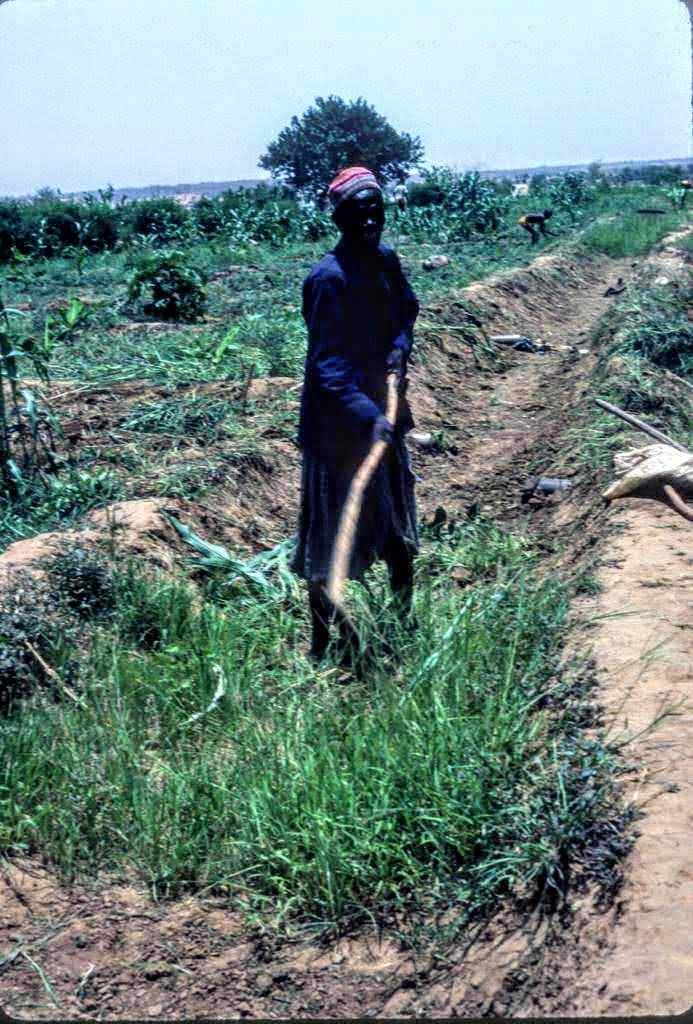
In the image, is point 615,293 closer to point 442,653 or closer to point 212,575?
point 212,575

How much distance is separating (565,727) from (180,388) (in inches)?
198

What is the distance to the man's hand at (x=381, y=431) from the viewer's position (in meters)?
3.72

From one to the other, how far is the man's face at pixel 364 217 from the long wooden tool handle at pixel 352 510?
0.47 metres

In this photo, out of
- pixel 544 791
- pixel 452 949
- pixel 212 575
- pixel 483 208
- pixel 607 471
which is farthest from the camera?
pixel 483 208

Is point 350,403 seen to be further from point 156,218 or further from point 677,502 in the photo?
point 156,218

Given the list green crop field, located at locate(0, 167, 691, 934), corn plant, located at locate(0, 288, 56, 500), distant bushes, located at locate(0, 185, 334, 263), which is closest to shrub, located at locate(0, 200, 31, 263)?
distant bushes, located at locate(0, 185, 334, 263)

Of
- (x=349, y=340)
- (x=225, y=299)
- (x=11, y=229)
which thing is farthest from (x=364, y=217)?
(x=11, y=229)

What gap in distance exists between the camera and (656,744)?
3137 mm

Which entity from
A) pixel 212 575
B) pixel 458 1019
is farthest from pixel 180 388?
pixel 458 1019

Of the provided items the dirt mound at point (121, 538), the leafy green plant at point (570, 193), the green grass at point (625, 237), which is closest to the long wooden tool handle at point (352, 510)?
the dirt mound at point (121, 538)

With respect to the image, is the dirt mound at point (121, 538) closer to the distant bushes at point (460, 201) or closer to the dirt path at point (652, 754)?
the dirt path at point (652, 754)

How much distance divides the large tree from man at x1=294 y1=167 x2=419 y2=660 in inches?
294

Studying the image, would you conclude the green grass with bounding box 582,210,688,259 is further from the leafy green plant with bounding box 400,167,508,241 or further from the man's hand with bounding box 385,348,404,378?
the man's hand with bounding box 385,348,404,378

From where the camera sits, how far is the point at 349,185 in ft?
12.0
